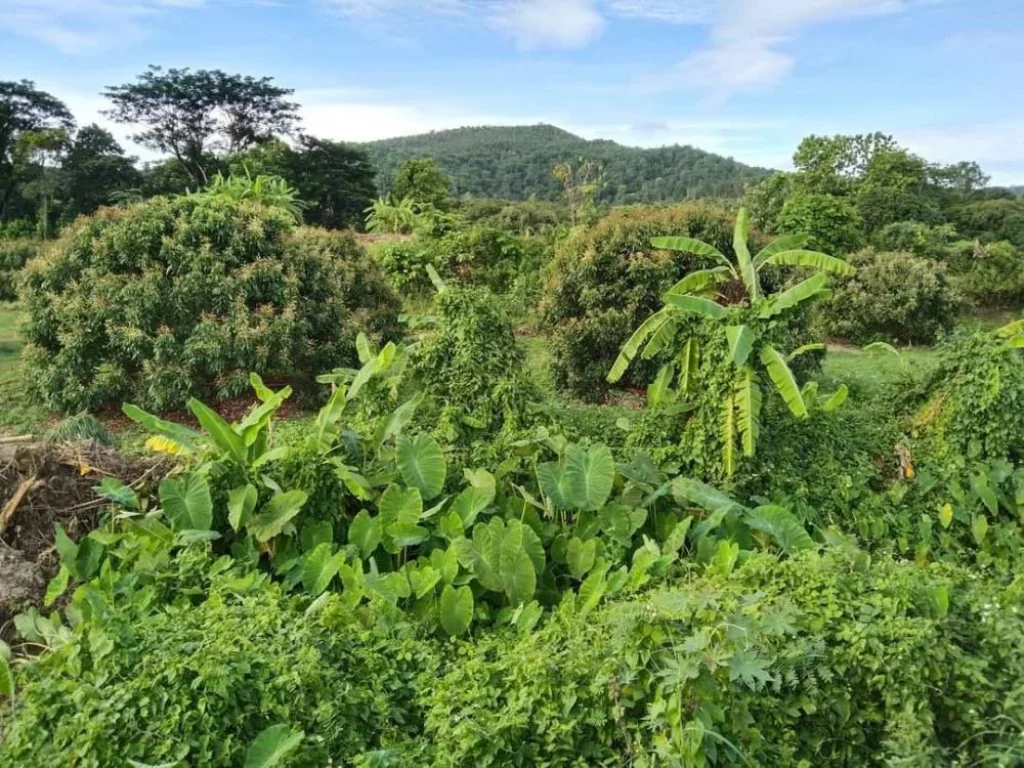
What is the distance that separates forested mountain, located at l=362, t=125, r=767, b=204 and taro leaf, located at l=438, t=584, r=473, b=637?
45.7 metres

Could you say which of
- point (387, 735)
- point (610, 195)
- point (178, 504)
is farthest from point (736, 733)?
point (610, 195)

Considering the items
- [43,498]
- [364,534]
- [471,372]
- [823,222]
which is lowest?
[364,534]

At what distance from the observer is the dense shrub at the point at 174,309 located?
25.8 feet

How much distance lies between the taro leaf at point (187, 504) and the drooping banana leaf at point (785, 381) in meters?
3.34

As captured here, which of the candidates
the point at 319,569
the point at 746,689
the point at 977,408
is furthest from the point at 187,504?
the point at 977,408

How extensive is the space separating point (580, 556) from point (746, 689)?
126 centimetres

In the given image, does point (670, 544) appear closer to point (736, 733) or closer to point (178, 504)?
point (736, 733)

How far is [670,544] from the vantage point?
3.78 metres

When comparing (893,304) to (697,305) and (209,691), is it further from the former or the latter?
(209,691)

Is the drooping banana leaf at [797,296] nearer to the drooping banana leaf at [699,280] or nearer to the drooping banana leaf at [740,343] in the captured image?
the drooping banana leaf at [740,343]

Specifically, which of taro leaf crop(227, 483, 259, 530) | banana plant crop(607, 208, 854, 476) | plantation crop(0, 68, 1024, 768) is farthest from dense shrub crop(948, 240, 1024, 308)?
taro leaf crop(227, 483, 259, 530)

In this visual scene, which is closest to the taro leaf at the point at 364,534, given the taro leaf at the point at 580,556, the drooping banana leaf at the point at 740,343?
the taro leaf at the point at 580,556

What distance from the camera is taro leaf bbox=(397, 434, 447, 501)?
160 inches

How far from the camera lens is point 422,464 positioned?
Answer: 4.10m
